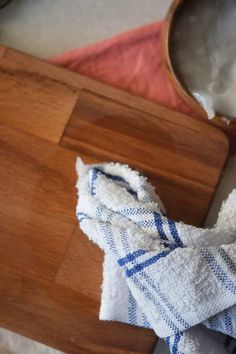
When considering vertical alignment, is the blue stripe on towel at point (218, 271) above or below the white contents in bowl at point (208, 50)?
below

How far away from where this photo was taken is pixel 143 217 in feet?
1.88

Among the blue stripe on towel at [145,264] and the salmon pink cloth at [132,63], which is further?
the salmon pink cloth at [132,63]

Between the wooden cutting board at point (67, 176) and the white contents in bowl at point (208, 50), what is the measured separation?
48mm

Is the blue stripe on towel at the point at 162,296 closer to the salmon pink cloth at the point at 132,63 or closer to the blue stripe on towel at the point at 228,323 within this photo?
the blue stripe on towel at the point at 228,323

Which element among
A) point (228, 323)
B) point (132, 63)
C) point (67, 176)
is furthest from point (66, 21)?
point (228, 323)

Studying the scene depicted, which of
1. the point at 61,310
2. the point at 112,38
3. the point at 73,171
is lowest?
the point at 61,310

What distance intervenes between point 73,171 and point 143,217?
A: 0.11m

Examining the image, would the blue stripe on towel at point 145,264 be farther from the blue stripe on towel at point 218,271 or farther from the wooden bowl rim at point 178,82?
the wooden bowl rim at point 178,82

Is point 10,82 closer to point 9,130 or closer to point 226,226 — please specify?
point 9,130

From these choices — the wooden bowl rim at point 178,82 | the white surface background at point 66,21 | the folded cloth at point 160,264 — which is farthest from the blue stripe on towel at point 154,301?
the white surface background at point 66,21

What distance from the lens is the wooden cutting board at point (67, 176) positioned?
0.62 metres

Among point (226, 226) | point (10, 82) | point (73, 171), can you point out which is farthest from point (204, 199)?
point (10, 82)

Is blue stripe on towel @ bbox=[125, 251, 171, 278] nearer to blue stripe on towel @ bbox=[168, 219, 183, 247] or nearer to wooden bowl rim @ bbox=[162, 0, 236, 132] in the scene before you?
blue stripe on towel @ bbox=[168, 219, 183, 247]

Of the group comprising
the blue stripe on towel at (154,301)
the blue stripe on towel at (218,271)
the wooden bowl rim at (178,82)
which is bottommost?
the blue stripe on towel at (154,301)
